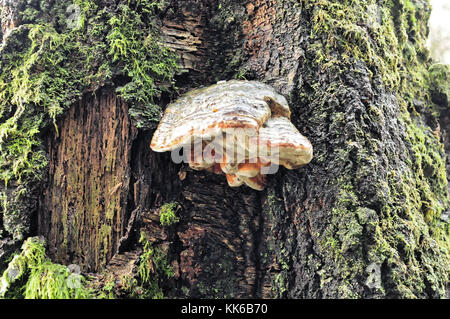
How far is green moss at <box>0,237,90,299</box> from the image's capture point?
2.10 m

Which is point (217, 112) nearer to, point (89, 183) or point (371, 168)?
point (371, 168)

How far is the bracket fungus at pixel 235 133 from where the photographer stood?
75.0 inches

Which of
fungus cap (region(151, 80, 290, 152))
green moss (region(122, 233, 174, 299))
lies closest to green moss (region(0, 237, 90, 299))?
green moss (region(122, 233, 174, 299))

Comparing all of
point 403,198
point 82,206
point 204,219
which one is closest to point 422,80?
point 403,198

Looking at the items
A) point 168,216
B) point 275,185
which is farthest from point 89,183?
point 275,185

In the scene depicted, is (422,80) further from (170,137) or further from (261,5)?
(170,137)

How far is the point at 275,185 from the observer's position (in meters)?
2.44

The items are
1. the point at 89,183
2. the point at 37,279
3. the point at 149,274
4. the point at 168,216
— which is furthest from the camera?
the point at 89,183

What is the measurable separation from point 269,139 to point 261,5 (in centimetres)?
134

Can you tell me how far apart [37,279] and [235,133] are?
61.7 inches

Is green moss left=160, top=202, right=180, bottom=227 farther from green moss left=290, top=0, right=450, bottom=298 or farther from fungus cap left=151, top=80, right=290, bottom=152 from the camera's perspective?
green moss left=290, top=0, right=450, bottom=298

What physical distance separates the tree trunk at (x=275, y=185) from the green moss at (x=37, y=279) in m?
0.16

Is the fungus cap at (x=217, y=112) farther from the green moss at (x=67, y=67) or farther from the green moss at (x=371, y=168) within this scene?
the green moss at (x=371, y=168)

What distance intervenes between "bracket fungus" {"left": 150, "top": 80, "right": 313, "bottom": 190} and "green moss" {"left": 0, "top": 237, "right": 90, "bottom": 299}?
40.9 inches
